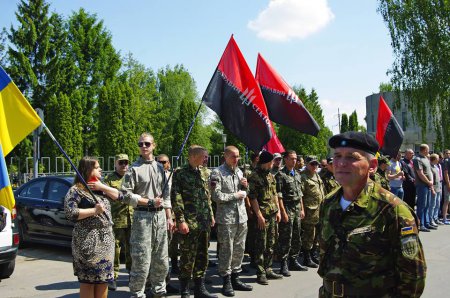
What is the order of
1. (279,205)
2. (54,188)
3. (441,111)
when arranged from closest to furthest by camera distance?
(279,205) < (54,188) < (441,111)

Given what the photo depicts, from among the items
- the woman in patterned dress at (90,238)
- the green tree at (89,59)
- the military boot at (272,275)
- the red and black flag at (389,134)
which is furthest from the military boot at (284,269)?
the green tree at (89,59)

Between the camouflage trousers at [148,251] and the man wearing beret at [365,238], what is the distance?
3.01 meters

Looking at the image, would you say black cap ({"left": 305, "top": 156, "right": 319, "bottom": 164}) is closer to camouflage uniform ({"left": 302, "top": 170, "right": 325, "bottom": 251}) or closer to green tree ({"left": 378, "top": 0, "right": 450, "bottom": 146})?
camouflage uniform ({"left": 302, "top": 170, "right": 325, "bottom": 251})

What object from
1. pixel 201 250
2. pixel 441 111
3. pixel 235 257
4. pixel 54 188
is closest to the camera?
pixel 201 250

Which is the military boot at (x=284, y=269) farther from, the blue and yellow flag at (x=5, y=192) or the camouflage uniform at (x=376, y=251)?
the camouflage uniform at (x=376, y=251)

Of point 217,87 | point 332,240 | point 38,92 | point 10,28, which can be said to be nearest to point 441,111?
point 217,87

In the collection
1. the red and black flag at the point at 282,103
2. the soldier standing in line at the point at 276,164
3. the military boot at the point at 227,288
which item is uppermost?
the red and black flag at the point at 282,103

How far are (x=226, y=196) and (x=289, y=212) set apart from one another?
1.75 meters

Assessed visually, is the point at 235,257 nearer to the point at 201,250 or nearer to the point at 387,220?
the point at 201,250

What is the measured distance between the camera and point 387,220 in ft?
8.14

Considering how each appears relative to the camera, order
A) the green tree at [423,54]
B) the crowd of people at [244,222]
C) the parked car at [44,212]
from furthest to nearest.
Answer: the green tree at [423,54] → the parked car at [44,212] → the crowd of people at [244,222]

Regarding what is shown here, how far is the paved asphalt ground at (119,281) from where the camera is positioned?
6.32 meters

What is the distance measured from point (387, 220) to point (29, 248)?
352 inches

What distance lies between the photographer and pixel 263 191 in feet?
22.9
